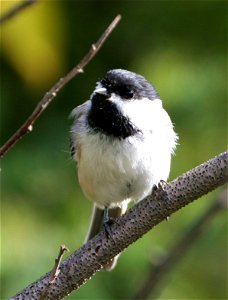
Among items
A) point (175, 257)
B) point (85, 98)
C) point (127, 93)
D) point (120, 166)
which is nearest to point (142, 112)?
point (127, 93)

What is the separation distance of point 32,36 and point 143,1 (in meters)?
0.58

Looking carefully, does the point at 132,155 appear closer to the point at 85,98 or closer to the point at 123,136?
the point at 123,136

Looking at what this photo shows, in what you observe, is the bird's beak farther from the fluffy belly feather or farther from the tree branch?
the tree branch

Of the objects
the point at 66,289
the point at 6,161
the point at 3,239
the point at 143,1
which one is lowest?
the point at 66,289

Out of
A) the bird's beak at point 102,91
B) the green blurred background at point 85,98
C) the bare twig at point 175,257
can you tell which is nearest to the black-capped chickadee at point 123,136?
the bird's beak at point 102,91

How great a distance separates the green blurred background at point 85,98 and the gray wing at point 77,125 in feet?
1.09

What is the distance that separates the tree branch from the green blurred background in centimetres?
90

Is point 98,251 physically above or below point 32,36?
below

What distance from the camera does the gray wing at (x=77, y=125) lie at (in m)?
2.75

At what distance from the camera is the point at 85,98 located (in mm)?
3562

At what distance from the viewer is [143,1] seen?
11.8 ft

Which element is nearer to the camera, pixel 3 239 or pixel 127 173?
pixel 127 173

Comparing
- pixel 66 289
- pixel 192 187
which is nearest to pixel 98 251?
pixel 66 289

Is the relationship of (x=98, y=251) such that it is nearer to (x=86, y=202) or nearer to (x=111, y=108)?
(x=111, y=108)
